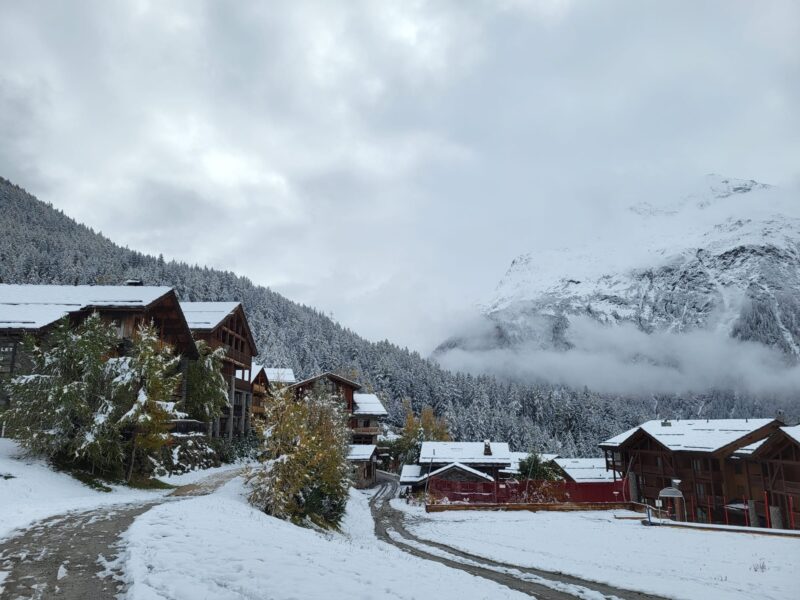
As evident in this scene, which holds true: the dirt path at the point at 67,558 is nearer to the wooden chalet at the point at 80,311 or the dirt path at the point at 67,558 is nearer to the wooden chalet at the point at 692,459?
the wooden chalet at the point at 80,311

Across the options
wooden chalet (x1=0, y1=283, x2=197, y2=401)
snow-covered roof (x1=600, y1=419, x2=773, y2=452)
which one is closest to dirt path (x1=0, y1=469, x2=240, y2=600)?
wooden chalet (x1=0, y1=283, x2=197, y2=401)

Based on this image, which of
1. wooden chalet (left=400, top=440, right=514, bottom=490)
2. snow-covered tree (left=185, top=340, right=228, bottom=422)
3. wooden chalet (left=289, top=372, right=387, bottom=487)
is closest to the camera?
snow-covered tree (left=185, top=340, right=228, bottom=422)

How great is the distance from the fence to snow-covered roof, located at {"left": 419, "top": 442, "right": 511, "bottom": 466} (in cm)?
1185

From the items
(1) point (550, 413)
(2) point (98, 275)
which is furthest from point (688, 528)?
(2) point (98, 275)

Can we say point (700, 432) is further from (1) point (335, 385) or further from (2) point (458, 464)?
(1) point (335, 385)

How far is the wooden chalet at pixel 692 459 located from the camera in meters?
46.5

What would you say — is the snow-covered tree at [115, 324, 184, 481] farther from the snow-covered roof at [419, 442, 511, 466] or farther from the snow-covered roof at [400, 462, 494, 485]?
the snow-covered roof at [419, 442, 511, 466]

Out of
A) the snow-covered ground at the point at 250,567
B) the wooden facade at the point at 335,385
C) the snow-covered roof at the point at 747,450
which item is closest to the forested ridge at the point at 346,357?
the wooden facade at the point at 335,385

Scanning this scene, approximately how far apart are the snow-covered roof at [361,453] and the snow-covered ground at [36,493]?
43.1 metres

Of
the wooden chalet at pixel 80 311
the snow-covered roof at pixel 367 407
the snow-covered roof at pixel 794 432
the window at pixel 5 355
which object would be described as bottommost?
the snow-covered roof at pixel 794 432

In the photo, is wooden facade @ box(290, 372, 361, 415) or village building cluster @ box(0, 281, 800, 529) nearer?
village building cluster @ box(0, 281, 800, 529)

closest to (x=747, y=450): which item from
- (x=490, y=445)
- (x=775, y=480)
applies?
(x=775, y=480)

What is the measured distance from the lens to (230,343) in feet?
173

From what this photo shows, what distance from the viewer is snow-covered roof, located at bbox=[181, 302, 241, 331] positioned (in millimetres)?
46141
